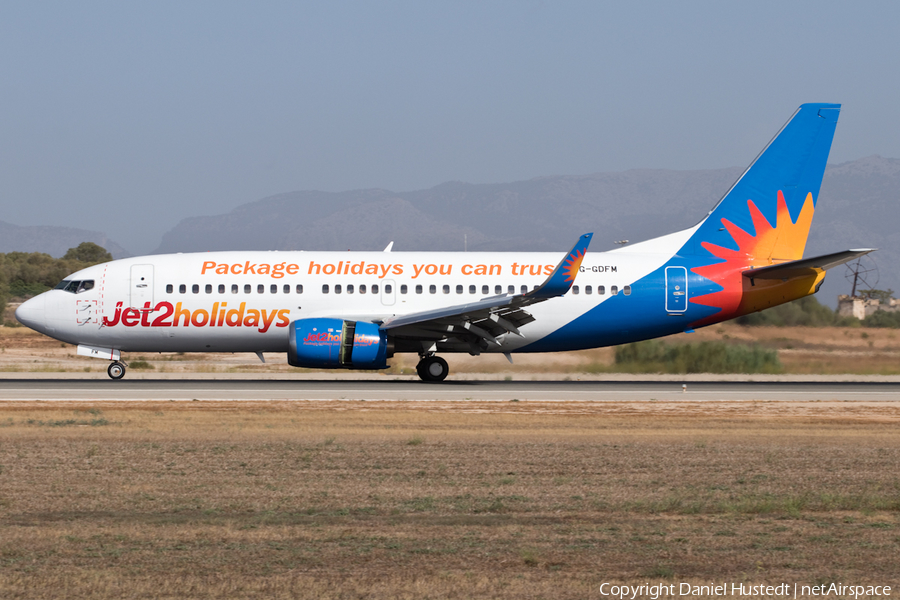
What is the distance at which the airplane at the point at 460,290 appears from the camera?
27422mm

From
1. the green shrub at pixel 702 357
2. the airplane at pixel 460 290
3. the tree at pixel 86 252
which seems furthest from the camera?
the tree at pixel 86 252

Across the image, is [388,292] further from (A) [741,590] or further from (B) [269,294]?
(A) [741,590]

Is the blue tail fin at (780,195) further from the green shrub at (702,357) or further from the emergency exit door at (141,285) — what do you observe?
the emergency exit door at (141,285)

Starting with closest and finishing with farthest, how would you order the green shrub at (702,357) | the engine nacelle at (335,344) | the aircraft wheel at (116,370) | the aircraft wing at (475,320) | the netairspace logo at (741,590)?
the netairspace logo at (741,590)
the aircraft wing at (475,320)
the engine nacelle at (335,344)
the aircraft wheel at (116,370)
the green shrub at (702,357)

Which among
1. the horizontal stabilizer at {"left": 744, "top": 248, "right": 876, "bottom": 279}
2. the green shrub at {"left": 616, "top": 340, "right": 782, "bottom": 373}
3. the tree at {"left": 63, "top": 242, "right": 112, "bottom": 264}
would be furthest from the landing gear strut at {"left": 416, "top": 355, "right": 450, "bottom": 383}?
the tree at {"left": 63, "top": 242, "right": 112, "bottom": 264}

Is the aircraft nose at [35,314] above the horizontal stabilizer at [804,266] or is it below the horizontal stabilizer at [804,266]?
below

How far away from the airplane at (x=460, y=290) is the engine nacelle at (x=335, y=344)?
65cm

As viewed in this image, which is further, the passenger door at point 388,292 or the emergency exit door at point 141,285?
the passenger door at point 388,292

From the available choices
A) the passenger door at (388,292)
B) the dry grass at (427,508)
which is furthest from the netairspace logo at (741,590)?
the passenger door at (388,292)

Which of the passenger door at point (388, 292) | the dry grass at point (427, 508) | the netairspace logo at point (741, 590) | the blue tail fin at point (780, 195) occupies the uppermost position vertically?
the blue tail fin at point (780, 195)

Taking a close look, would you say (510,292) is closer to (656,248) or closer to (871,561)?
(656,248)

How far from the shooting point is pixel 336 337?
84.5 feet

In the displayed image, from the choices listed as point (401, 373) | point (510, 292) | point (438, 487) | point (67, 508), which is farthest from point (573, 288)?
point (67, 508)

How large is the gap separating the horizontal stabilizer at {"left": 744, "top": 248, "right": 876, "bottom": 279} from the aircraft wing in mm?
6340
